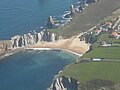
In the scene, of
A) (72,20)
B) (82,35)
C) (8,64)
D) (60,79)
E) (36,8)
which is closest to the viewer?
(60,79)

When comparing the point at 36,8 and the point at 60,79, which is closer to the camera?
the point at 60,79

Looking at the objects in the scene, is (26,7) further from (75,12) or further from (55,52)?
(55,52)

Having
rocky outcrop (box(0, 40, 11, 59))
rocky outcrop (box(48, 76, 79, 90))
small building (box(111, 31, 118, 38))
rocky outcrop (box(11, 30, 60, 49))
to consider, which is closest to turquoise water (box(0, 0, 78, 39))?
rocky outcrop (box(0, 40, 11, 59))

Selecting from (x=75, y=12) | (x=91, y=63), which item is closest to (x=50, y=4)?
(x=75, y=12)

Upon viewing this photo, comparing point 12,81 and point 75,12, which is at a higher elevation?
point 75,12

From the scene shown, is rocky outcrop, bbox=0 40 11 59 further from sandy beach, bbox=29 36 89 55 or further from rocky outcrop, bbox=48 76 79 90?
rocky outcrop, bbox=48 76 79 90

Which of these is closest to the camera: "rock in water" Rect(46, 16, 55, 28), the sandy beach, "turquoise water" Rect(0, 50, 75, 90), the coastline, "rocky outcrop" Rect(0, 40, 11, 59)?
"turquoise water" Rect(0, 50, 75, 90)

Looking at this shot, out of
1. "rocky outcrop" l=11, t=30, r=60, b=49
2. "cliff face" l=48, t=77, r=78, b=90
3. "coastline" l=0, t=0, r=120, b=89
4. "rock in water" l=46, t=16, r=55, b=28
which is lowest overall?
"cliff face" l=48, t=77, r=78, b=90
